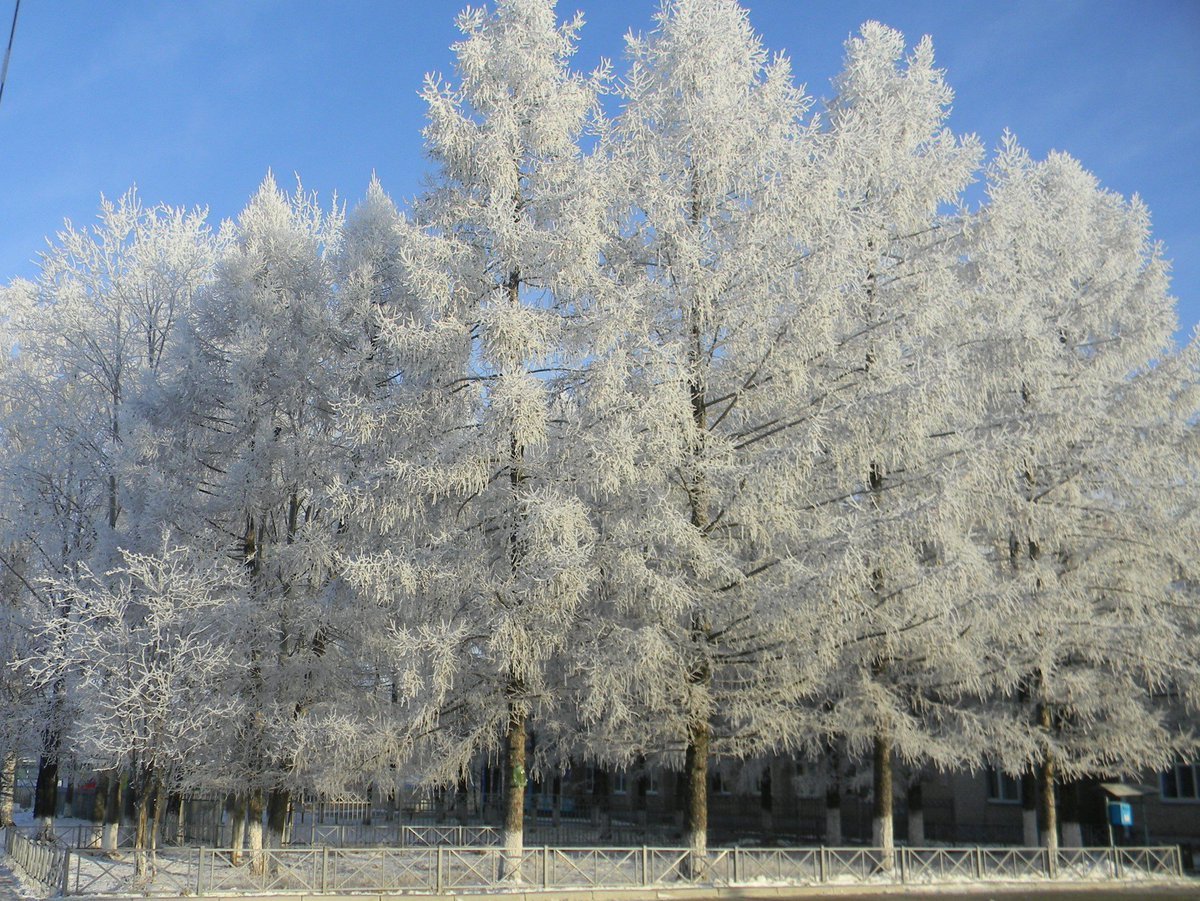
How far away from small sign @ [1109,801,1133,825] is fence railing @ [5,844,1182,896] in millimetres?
1434

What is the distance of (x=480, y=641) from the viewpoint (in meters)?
17.1

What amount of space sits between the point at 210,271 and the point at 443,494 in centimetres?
1393

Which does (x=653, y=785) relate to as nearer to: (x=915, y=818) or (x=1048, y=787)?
(x=915, y=818)

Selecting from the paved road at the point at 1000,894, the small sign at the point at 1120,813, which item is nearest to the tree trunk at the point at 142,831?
the paved road at the point at 1000,894

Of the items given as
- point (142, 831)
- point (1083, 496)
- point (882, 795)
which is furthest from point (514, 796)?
point (1083, 496)

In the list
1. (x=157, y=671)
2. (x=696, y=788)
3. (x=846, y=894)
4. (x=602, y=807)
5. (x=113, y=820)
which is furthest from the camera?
(x=602, y=807)

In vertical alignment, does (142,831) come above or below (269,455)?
below

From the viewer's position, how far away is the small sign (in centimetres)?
2056

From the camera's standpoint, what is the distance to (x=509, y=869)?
1586 centimetres

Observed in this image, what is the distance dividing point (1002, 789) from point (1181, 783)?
649 centimetres

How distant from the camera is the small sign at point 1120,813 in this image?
2056cm

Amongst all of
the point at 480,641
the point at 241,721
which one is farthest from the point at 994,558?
the point at 241,721

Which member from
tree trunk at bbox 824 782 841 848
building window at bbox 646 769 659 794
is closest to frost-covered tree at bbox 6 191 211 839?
tree trunk at bbox 824 782 841 848

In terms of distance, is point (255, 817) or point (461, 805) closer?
point (255, 817)
